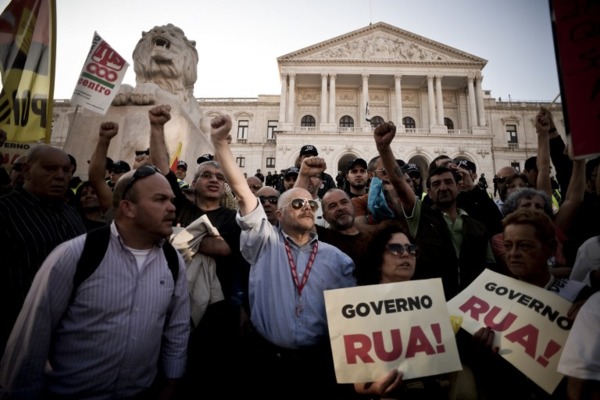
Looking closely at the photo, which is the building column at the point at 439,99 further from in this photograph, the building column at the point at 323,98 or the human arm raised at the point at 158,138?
the human arm raised at the point at 158,138

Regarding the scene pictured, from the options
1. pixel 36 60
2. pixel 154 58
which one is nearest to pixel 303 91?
pixel 154 58

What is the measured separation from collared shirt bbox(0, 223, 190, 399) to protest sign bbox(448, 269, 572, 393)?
1.85 meters

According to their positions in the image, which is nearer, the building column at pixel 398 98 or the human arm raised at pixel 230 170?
the human arm raised at pixel 230 170

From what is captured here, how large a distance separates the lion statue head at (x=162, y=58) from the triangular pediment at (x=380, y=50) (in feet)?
106

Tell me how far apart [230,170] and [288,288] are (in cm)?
92

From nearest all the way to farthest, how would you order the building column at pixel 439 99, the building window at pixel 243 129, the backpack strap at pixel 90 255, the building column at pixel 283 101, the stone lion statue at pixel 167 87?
1. the backpack strap at pixel 90 255
2. the stone lion statue at pixel 167 87
3. the building column at pixel 439 99
4. the building column at pixel 283 101
5. the building window at pixel 243 129

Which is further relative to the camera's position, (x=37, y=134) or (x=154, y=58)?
(x=154, y=58)

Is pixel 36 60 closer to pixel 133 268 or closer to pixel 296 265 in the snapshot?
pixel 133 268

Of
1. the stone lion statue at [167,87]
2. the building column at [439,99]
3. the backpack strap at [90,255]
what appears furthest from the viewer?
the building column at [439,99]

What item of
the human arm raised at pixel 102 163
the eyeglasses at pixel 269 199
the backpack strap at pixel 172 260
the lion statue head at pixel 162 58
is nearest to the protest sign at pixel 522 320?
the backpack strap at pixel 172 260

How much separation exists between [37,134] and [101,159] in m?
1.06

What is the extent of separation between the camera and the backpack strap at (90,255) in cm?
155

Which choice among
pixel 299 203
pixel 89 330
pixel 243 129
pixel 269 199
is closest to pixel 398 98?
pixel 243 129

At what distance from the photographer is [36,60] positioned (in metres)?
3.46
